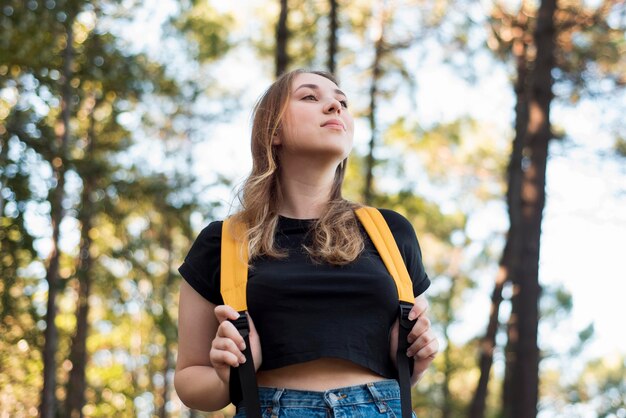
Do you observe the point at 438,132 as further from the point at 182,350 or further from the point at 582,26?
the point at 182,350

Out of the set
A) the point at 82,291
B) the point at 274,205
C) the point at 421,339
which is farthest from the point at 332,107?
the point at 82,291

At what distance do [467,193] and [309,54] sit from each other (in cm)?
985

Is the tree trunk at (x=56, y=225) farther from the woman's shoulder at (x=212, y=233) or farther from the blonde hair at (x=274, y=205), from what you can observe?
the woman's shoulder at (x=212, y=233)

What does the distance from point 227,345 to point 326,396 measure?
1.04ft

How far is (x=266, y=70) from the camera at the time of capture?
71.9 feet

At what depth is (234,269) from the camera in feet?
8.84

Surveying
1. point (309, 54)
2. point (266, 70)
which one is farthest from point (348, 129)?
point (266, 70)

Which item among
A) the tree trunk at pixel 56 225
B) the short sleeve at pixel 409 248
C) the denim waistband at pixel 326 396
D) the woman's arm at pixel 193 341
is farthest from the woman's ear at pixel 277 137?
the tree trunk at pixel 56 225

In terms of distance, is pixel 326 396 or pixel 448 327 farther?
pixel 448 327

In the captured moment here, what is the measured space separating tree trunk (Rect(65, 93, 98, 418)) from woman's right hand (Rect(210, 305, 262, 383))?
307 inches

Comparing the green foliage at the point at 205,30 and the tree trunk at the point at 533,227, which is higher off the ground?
the green foliage at the point at 205,30

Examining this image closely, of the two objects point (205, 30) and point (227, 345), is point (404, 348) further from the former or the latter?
point (205, 30)

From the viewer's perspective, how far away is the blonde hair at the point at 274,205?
2.74m

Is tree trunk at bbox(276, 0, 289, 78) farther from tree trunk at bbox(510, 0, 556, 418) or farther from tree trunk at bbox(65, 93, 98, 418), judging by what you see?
tree trunk at bbox(510, 0, 556, 418)
